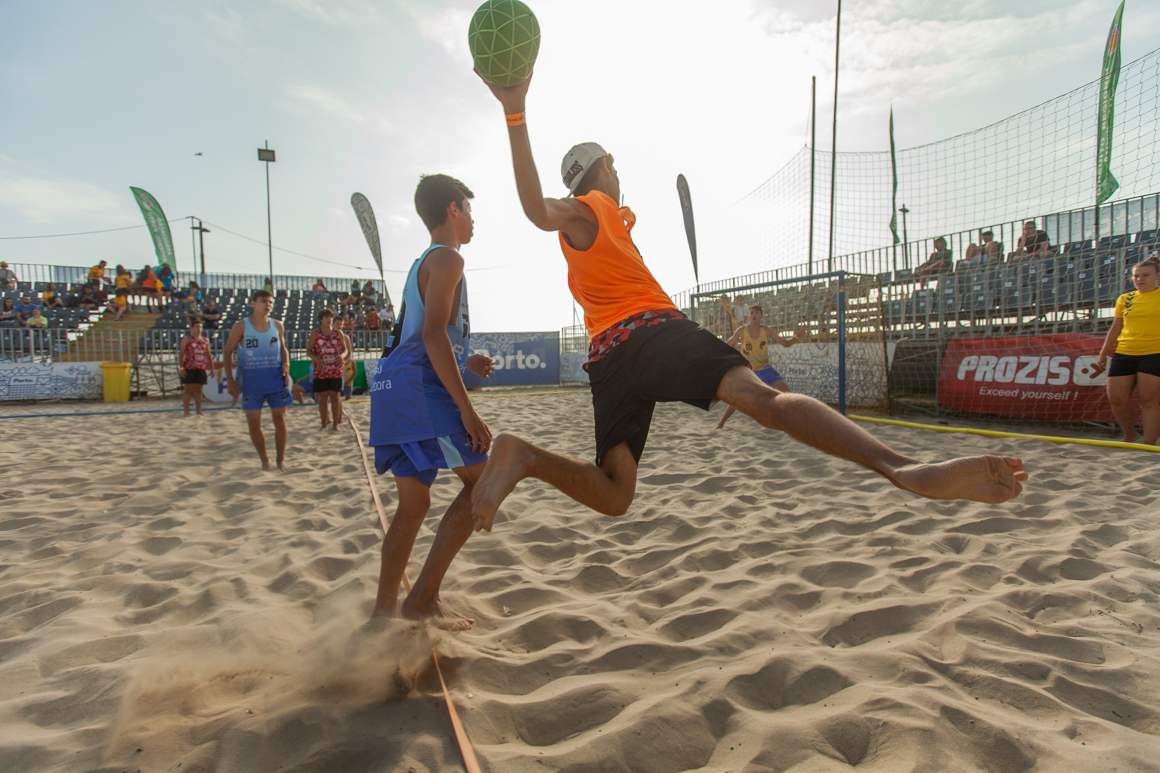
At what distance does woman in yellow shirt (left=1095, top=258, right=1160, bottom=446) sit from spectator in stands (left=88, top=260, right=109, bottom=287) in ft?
82.2

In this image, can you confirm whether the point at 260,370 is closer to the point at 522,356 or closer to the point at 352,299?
the point at 522,356

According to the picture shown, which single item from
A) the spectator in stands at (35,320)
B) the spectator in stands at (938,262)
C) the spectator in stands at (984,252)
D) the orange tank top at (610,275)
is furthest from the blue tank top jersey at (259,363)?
the spectator in stands at (35,320)

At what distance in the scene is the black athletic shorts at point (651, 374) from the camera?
177cm

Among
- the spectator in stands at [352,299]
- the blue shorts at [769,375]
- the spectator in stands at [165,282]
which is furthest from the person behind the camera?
the spectator in stands at [352,299]

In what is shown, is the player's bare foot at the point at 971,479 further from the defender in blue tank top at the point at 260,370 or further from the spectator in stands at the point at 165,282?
the spectator in stands at the point at 165,282

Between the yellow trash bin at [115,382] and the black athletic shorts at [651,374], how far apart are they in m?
14.4

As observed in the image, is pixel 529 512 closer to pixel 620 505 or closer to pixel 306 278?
pixel 620 505

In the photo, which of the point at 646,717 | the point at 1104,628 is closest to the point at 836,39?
the point at 1104,628

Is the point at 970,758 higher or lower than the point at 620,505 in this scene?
lower

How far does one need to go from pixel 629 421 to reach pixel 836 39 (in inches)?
608

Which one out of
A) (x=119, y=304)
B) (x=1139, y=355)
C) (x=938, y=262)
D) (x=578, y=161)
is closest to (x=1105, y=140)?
(x=938, y=262)

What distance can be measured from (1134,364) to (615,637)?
6.06 meters

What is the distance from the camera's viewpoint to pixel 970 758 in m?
1.35

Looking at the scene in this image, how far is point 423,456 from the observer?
6.48 ft
